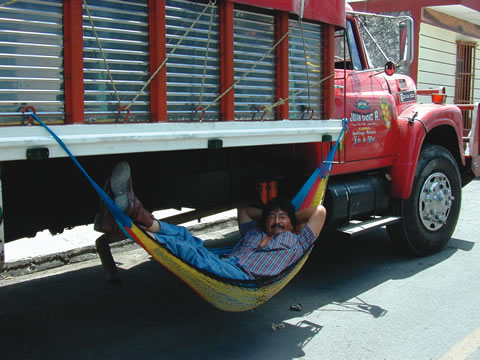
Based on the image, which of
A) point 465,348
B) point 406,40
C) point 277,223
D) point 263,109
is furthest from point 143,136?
point 406,40

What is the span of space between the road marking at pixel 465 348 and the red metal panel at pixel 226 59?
212cm

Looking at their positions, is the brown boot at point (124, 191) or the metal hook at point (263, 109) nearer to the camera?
the brown boot at point (124, 191)

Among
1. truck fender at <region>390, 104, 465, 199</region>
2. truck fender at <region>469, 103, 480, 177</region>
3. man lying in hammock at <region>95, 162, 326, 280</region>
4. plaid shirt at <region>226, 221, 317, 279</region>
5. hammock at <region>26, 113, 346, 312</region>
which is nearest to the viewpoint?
hammock at <region>26, 113, 346, 312</region>

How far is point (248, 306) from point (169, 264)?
0.64 m

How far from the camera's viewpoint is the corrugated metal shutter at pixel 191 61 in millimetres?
3139

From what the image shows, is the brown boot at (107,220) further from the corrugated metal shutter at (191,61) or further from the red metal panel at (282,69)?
the red metal panel at (282,69)

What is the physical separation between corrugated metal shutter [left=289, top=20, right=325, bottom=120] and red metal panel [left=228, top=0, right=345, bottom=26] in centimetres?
9

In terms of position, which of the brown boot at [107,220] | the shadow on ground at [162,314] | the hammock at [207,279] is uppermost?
the brown boot at [107,220]

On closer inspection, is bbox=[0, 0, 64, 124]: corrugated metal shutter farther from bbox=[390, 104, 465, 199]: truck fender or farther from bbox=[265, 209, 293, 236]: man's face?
bbox=[390, 104, 465, 199]: truck fender

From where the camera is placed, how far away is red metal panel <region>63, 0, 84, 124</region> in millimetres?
2684

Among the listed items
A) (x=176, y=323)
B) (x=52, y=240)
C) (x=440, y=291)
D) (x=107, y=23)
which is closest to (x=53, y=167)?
(x=107, y=23)

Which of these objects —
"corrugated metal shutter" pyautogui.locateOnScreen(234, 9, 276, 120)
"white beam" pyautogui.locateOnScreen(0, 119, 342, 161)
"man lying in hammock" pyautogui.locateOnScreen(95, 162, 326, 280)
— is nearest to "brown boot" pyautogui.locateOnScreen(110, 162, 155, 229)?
"man lying in hammock" pyautogui.locateOnScreen(95, 162, 326, 280)

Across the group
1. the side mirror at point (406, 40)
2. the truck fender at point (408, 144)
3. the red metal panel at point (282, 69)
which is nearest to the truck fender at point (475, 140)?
the truck fender at point (408, 144)

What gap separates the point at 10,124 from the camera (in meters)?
2.55
